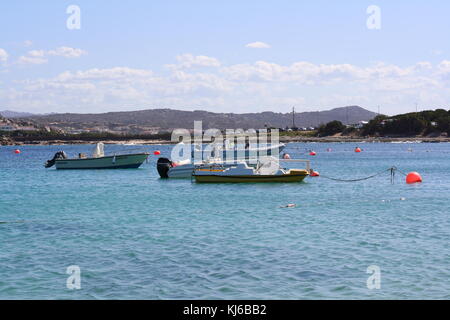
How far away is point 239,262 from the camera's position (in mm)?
17531

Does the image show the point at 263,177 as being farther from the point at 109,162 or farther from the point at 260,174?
the point at 109,162

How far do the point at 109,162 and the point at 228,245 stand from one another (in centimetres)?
4685

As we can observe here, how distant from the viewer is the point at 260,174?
43.8m

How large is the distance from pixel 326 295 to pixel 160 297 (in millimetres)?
3756

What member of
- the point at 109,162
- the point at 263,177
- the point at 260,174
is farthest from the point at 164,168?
the point at 109,162

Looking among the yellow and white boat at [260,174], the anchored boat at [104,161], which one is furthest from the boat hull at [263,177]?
the anchored boat at [104,161]

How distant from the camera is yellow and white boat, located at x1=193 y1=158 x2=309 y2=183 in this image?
4353 cm

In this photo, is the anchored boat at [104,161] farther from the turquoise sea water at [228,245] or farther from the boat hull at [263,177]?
the turquoise sea water at [228,245]

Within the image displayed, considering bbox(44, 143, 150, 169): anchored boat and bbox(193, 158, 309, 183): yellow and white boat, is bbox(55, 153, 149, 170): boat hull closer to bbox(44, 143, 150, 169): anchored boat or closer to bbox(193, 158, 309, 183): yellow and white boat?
bbox(44, 143, 150, 169): anchored boat

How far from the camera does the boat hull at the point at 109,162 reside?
65.4 meters

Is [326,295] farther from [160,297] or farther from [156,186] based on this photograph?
[156,186]

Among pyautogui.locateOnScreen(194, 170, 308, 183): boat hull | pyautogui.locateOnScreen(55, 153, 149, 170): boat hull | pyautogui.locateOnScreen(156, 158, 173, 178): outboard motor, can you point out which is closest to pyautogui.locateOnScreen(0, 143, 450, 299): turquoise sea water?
pyautogui.locateOnScreen(194, 170, 308, 183): boat hull

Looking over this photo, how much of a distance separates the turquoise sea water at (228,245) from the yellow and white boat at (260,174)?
3943 millimetres
